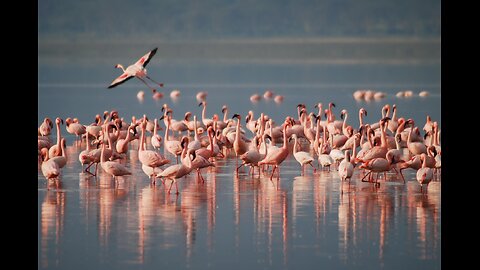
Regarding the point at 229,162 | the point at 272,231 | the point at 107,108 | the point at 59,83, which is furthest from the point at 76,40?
the point at 272,231

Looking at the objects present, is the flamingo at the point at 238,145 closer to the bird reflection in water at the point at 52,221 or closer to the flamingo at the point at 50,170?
the flamingo at the point at 50,170

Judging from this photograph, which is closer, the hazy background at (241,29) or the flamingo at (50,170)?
the flamingo at (50,170)

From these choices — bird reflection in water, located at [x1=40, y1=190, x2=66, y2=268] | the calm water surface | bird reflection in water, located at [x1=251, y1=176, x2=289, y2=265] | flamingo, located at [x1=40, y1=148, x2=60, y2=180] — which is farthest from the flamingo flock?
bird reflection in water, located at [x1=251, y1=176, x2=289, y2=265]

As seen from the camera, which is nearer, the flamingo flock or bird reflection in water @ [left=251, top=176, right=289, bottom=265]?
bird reflection in water @ [left=251, top=176, right=289, bottom=265]

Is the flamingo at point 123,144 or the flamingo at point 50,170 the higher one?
the flamingo at point 123,144

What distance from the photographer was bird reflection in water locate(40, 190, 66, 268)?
8.09m

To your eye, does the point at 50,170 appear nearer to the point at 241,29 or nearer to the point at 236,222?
the point at 236,222

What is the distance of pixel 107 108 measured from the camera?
23.6 m

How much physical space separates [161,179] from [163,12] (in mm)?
59956

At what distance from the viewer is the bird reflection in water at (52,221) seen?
8.09 meters

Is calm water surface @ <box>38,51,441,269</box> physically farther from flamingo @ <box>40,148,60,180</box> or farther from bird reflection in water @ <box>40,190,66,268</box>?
flamingo @ <box>40,148,60,180</box>

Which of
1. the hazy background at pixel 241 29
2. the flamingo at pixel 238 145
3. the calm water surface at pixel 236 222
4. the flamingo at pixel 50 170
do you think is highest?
the hazy background at pixel 241 29

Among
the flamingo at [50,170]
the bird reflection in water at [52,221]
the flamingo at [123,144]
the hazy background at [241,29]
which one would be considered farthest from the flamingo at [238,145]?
the hazy background at [241,29]
